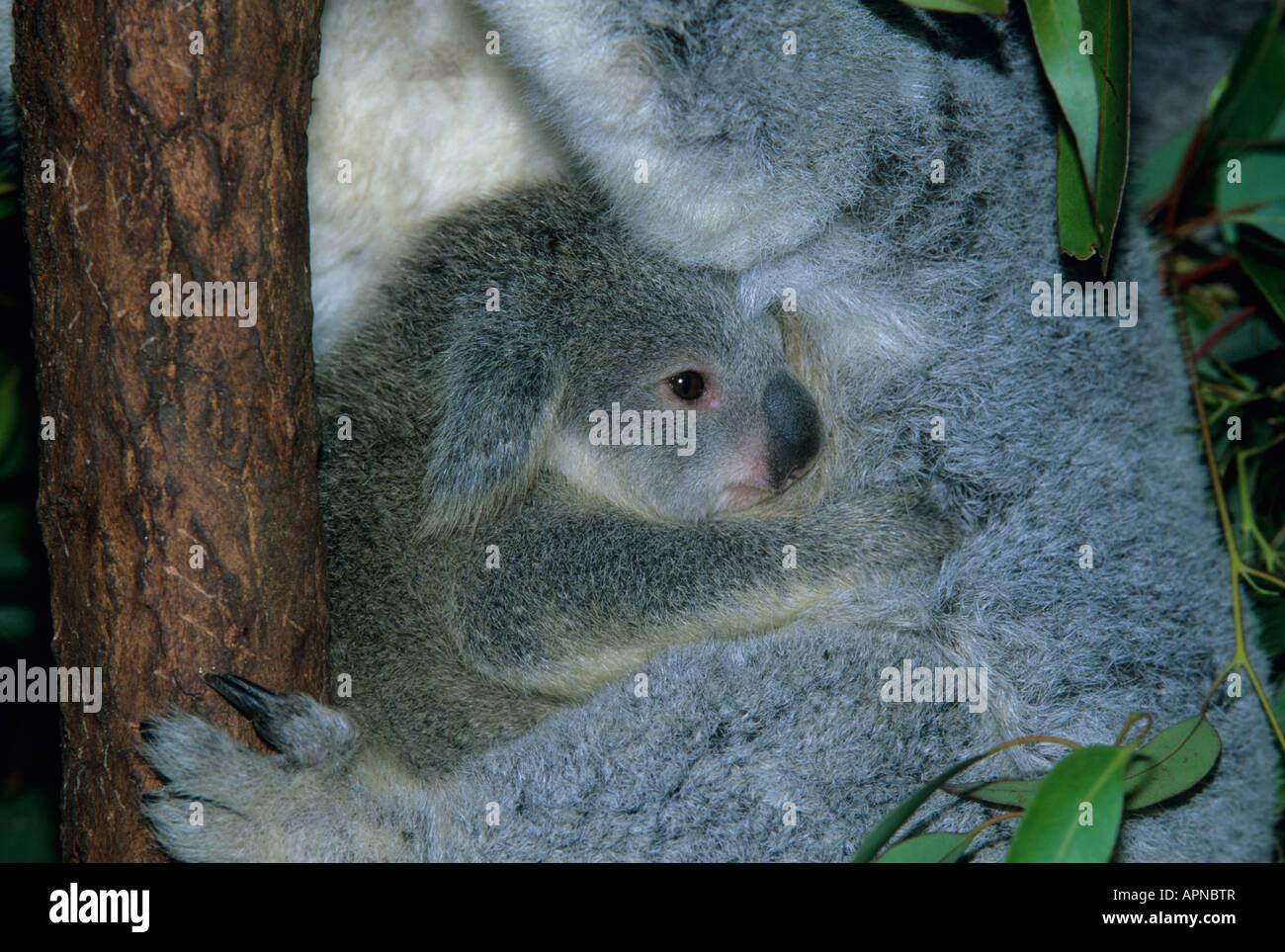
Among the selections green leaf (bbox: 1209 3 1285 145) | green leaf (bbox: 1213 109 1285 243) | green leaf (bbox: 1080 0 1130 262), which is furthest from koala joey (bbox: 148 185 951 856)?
green leaf (bbox: 1209 3 1285 145)

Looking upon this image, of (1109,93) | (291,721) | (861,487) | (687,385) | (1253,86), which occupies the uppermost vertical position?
(1253,86)

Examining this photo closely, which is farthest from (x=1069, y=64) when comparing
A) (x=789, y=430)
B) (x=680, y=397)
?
(x=680, y=397)

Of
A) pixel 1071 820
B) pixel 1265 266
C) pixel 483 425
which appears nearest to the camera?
pixel 1071 820

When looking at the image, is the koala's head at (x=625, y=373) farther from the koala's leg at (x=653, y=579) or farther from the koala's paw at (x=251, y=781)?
the koala's paw at (x=251, y=781)

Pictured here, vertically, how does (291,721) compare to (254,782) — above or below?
above

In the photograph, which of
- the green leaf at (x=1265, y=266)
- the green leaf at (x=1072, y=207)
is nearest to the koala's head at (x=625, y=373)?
the green leaf at (x=1072, y=207)

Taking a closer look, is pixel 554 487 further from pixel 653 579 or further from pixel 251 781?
pixel 251 781
